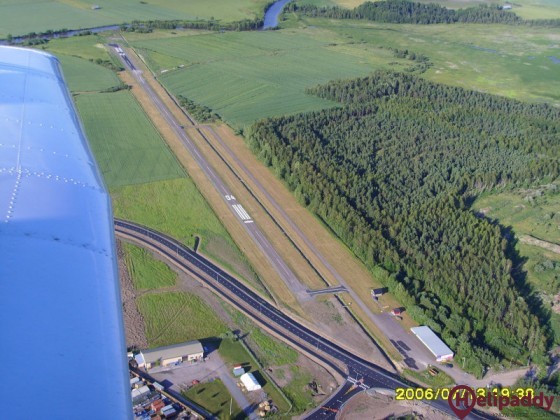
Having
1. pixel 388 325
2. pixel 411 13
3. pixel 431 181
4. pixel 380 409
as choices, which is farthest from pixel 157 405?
pixel 411 13

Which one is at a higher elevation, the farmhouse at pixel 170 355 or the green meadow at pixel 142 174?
the green meadow at pixel 142 174

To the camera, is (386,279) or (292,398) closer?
(292,398)

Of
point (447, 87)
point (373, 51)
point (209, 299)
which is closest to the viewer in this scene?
point (209, 299)

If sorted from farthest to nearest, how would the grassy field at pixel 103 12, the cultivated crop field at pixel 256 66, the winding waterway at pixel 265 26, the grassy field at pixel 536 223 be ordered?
the grassy field at pixel 103 12
the winding waterway at pixel 265 26
the cultivated crop field at pixel 256 66
the grassy field at pixel 536 223

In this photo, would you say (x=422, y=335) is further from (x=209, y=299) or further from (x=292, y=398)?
(x=209, y=299)

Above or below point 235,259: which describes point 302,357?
below

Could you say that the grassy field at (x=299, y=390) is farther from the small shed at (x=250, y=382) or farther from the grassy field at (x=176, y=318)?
the grassy field at (x=176, y=318)

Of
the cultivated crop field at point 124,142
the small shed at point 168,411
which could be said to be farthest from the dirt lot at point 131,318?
the cultivated crop field at point 124,142

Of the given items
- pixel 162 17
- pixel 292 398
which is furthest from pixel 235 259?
pixel 162 17

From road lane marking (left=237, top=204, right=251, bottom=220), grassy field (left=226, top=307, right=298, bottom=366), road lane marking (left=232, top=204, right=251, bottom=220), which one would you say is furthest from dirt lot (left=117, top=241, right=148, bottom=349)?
road lane marking (left=237, top=204, right=251, bottom=220)
